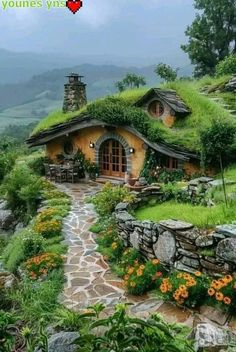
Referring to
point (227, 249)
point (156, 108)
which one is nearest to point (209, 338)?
point (227, 249)

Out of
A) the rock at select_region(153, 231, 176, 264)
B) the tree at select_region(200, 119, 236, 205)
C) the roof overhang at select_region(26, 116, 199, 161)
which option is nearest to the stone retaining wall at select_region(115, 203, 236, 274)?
the rock at select_region(153, 231, 176, 264)

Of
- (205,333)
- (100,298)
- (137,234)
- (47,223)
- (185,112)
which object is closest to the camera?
(205,333)

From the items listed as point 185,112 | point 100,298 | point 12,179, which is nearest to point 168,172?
point 185,112

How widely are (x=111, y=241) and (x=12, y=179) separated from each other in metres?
7.58

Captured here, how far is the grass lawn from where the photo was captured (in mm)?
8565

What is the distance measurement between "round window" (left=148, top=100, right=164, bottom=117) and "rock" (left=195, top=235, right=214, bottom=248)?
1176cm

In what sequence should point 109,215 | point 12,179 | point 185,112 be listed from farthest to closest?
point 185,112 → point 12,179 → point 109,215

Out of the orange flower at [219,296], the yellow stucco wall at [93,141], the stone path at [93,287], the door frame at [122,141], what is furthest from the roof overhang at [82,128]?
the orange flower at [219,296]

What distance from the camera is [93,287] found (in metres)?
8.92

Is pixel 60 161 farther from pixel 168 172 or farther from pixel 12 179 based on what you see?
pixel 168 172

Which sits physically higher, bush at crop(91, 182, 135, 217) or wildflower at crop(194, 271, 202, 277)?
bush at crop(91, 182, 135, 217)

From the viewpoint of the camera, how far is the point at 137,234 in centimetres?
943

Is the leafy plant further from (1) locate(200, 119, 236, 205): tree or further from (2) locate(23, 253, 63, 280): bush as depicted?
(1) locate(200, 119, 236, 205): tree

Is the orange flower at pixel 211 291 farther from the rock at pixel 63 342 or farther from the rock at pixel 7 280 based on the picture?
the rock at pixel 7 280
